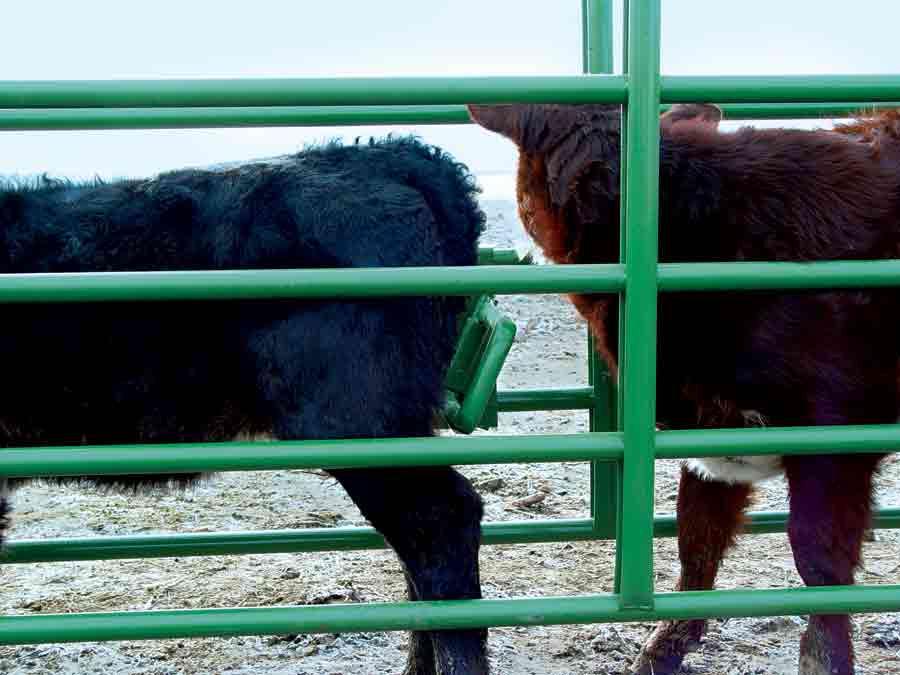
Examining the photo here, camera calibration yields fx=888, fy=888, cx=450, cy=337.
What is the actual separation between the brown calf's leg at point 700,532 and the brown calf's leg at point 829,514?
0.54 m

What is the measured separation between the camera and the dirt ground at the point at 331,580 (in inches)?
121

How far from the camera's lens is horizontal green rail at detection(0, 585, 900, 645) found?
5.79 feet

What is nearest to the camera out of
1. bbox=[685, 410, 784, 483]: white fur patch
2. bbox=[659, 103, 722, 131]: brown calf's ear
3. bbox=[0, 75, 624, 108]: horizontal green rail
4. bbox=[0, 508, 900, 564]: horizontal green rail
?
bbox=[0, 75, 624, 108]: horizontal green rail

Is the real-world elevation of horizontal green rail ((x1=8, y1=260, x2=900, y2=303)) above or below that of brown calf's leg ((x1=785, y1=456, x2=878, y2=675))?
above

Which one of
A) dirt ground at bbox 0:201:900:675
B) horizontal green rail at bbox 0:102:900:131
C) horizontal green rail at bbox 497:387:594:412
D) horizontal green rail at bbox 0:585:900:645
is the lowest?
dirt ground at bbox 0:201:900:675

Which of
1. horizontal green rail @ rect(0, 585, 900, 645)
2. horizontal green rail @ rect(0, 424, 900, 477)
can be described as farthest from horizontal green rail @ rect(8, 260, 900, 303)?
horizontal green rail @ rect(0, 585, 900, 645)

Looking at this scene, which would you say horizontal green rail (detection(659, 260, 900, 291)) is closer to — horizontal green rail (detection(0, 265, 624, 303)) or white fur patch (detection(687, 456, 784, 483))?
horizontal green rail (detection(0, 265, 624, 303))

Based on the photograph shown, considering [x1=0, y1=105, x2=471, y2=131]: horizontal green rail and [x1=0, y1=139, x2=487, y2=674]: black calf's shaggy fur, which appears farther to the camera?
[x1=0, y1=105, x2=471, y2=131]: horizontal green rail

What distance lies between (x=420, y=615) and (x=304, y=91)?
1068mm

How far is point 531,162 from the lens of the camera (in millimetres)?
2863

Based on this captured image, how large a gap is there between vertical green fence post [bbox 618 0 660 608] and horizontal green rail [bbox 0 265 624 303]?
62 millimetres

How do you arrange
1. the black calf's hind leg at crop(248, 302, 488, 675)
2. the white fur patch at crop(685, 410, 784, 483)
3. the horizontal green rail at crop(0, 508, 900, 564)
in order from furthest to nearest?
1. the horizontal green rail at crop(0, 508, 900, 564)
2. the white fur patch at crop(685, 410, 784, 483)
3. the black calf's hind leg at crop(248, 302, 488, 675)

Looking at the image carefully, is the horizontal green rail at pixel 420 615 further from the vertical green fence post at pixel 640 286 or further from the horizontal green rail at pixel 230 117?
the horizontal green rail at pixel 230 117

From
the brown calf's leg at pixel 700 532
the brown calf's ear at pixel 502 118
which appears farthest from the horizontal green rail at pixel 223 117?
the brown calf's leg at pixel 700 532
